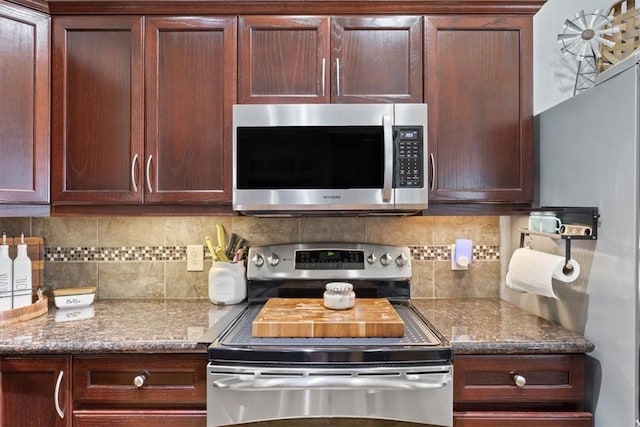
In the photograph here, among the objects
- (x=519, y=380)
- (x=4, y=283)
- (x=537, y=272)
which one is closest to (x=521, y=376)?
(x=519, y=380)

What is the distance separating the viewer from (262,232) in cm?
197

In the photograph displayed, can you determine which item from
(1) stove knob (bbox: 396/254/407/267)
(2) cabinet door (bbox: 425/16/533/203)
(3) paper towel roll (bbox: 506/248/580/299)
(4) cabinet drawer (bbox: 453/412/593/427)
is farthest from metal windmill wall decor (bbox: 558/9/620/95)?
(4) cabinet drawer (bbox: 453/412/593/427)

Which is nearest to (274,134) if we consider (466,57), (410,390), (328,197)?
(328,197)

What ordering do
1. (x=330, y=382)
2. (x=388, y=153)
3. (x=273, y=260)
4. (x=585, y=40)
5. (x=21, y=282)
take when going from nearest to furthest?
(x=330, y=382)
(x=388, y=153)
(x=21, y=282)
(x=585, y=40)
(x=273, y=260)

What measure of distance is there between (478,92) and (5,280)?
2.04 metres

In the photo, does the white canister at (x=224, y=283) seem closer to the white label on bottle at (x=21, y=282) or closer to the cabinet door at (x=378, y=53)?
the white label on bottle at (x=21, y=282)

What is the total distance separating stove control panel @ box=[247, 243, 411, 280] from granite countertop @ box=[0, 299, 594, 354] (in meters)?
0.22

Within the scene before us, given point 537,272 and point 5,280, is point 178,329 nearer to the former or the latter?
point 5,280

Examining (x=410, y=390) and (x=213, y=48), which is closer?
(x=410, y=390)

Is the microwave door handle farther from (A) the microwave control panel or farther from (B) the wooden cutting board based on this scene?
(B) the wooden cutting board

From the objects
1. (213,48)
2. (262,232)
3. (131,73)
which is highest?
(213,48)

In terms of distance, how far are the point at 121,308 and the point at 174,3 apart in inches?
52.0

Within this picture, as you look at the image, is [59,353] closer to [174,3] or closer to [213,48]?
[213,48]

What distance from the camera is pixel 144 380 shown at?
4.30 feet
